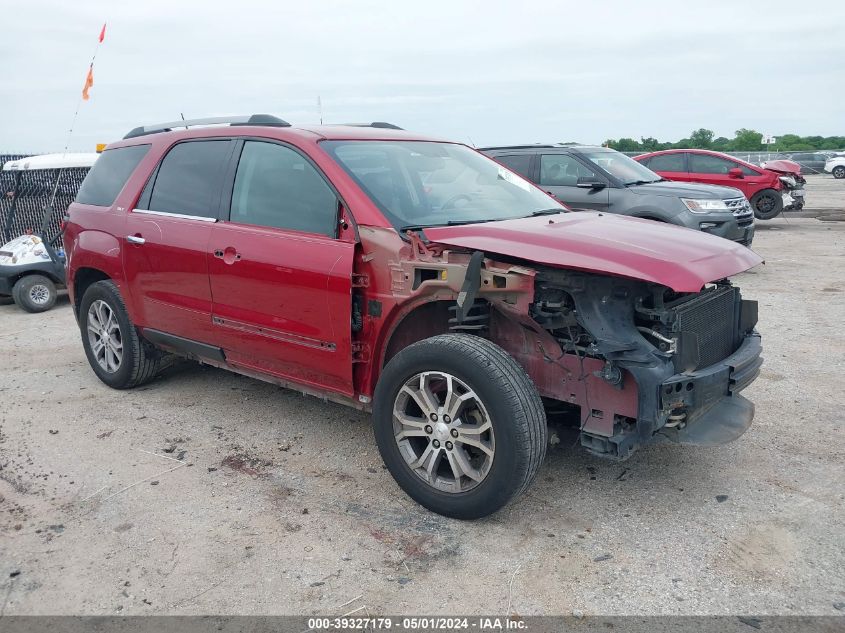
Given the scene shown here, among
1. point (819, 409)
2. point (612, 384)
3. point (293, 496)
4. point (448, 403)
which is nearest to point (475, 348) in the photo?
point (448, 403)

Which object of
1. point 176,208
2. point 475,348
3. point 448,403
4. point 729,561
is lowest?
point 729,561

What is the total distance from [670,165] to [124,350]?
42.3ft

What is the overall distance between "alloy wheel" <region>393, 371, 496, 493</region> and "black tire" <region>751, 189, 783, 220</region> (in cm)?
1418

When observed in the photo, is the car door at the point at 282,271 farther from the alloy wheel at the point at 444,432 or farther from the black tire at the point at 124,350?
the black tire at the point at 124,350

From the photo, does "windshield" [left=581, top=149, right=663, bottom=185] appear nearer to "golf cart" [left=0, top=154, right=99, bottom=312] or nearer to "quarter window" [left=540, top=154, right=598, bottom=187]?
"quarter window" [left=540, top=154, right=598, bottom=187]

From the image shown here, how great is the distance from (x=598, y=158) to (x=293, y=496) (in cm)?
812

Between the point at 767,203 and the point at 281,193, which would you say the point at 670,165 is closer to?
the point at 767,203

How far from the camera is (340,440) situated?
14.9ft

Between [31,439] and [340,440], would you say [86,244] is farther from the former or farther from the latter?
[340,440]

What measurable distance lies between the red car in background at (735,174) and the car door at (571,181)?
504cm

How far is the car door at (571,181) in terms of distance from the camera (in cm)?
1017

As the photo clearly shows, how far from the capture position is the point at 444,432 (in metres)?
3.47

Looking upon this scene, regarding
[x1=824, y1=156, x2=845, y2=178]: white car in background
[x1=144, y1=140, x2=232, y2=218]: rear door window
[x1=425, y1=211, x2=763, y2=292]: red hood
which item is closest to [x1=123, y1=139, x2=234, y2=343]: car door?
[x1=144, y1=140, x2=232, y2=218]: rear door window

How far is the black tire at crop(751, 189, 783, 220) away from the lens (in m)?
15.5
